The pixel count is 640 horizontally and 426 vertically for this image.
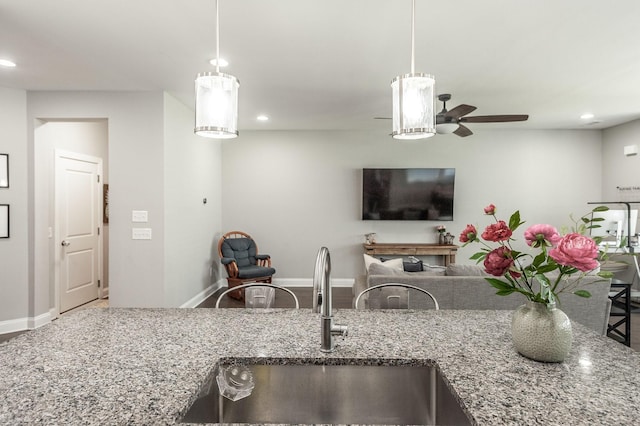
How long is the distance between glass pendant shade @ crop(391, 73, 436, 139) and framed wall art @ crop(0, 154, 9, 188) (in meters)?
4.29

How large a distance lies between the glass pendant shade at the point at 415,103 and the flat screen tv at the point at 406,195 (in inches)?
180

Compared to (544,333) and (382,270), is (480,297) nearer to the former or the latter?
(382,270)

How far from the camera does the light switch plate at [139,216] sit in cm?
391

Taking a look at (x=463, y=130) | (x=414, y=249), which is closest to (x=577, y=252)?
(x=463, y=130)

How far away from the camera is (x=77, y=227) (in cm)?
469

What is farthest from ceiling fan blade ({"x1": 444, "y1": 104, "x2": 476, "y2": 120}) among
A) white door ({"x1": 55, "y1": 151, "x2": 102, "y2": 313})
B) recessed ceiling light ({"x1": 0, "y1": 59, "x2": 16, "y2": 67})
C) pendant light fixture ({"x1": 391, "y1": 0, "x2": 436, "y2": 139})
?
white door ({"x1": 55, "y1": 151, "x2": 102, "y2": 313})

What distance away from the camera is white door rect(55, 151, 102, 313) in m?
4.39

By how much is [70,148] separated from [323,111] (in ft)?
10.8

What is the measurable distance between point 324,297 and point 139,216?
3413mm

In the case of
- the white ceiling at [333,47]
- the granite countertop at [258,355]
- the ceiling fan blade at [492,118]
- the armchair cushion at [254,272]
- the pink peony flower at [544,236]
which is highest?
the white ceiling at [333,47]

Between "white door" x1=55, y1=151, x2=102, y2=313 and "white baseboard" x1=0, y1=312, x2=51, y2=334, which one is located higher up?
"white door" x1=55, y1=151, x2=102, y2=313

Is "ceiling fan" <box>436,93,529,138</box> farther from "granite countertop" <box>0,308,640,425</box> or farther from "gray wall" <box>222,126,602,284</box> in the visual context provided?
"granite countertop" <box>0,308,640,425</box>

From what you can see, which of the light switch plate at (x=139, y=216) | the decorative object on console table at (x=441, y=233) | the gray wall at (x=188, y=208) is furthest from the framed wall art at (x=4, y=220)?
the decorative object on console table at (x=441, y=233)

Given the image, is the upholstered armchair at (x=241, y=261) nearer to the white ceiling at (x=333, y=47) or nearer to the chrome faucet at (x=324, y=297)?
the white ceiling at (x=333, y=47)
